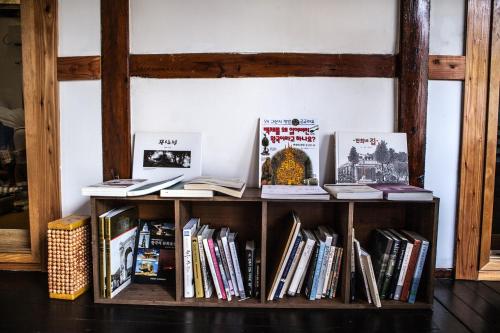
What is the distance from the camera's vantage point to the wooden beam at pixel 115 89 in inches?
64.0

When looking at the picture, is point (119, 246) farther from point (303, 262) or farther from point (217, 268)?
point (303, 262)

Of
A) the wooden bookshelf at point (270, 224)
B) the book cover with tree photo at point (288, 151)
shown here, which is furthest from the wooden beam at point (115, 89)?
the book cover with tree photo at point (288, 151)

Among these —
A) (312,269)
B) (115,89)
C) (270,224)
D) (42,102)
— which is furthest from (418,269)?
(42,102)

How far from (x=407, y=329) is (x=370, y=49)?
1378mm

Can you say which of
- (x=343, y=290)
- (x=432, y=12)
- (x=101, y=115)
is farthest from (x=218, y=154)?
(x=432, y=12)

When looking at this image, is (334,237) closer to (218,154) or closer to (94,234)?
(218,154)

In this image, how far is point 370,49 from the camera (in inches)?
63.7

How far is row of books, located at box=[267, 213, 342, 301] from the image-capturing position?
1.35 metres

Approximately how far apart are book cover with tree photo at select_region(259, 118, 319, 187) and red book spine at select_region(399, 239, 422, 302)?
554mm

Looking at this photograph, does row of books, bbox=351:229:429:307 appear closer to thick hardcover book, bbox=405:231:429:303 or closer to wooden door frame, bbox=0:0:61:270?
thick hardcover book, bbox=405:231:429:303

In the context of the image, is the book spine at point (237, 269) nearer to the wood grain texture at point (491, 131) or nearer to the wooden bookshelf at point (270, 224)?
the wooden bookshelf at point (270, 224)

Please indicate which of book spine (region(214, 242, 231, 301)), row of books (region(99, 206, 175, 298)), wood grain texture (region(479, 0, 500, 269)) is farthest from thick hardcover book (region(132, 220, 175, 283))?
wood grain texture (region(479, 0, 500, 269))

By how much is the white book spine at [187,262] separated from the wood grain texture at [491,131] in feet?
5.23

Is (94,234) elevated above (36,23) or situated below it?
below
